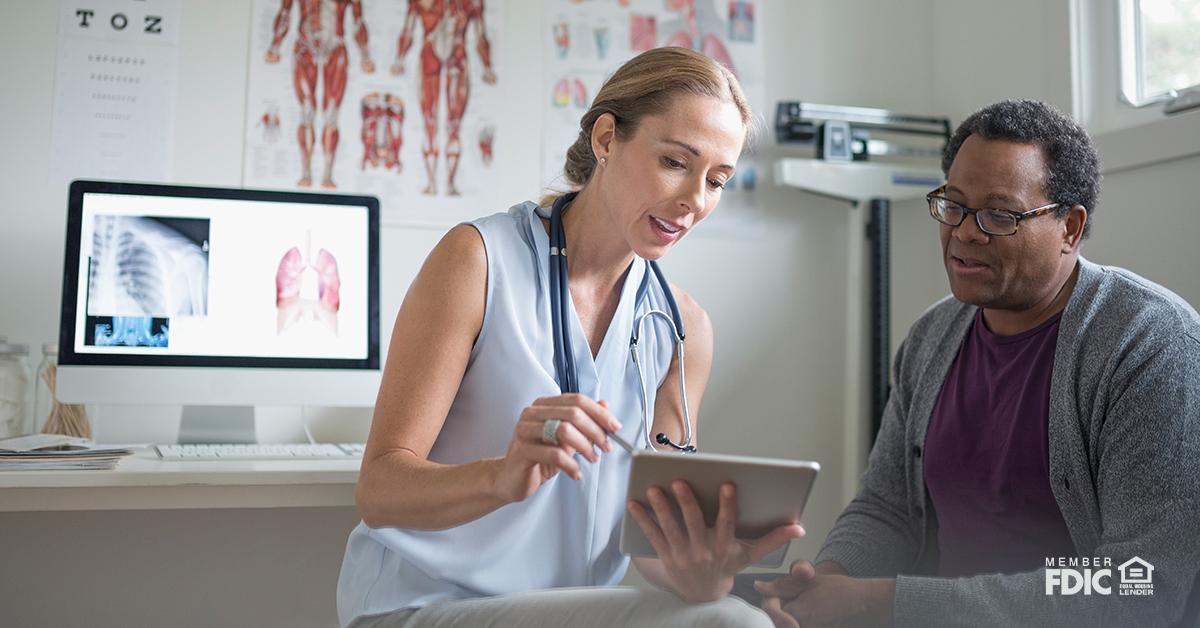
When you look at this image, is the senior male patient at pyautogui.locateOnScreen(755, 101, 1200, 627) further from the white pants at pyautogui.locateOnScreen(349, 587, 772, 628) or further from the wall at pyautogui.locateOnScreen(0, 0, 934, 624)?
the wall at pyautogui.locateOnScreen(0, 0, 934, 624)

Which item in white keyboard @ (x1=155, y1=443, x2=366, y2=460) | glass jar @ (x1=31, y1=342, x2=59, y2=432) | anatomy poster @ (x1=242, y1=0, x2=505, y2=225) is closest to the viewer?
white keyboard @ (x1=155, y1=443, x2=366, y2=460)

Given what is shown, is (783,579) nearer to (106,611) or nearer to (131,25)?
(106,611)

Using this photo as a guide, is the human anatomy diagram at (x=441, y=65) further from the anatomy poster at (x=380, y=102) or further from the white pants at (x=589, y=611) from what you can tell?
the white pants at (x=589, y=611)

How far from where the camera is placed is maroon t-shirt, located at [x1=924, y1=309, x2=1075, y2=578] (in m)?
1.36

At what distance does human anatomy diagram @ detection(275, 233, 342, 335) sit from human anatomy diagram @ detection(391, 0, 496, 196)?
1.22ft

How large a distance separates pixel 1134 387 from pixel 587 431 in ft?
2.36

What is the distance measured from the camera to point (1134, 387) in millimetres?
1246

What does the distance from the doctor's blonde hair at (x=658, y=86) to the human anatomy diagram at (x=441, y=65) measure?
91 cm

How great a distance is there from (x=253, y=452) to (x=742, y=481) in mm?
1032

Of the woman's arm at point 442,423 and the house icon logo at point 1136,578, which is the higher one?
the woman's arm at point 442,423

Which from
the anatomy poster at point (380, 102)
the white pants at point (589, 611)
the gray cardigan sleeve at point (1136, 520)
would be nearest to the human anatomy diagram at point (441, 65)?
the anatomy poster at point (380, 102)

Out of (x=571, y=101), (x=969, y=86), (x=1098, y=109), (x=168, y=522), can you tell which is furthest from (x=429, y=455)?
(x=969, y=86)

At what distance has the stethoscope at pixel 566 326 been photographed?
1276 mm

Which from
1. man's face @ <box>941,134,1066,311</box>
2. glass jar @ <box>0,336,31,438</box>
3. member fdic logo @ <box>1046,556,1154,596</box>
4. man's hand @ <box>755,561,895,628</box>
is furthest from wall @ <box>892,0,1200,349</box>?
glass jar @ <box>0,336,31,438</box>
